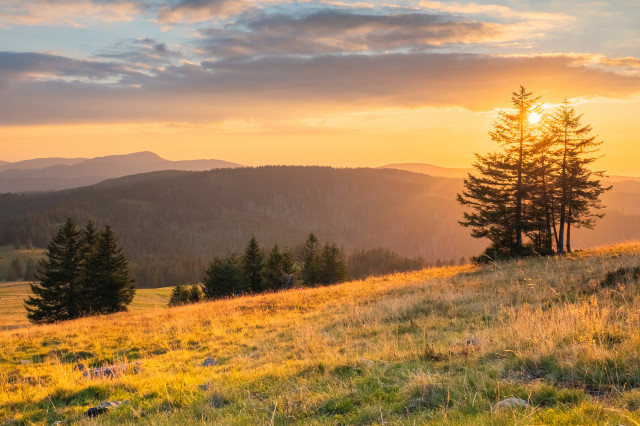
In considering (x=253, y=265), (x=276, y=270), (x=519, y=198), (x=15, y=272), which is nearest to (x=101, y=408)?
(x=519, y=198)

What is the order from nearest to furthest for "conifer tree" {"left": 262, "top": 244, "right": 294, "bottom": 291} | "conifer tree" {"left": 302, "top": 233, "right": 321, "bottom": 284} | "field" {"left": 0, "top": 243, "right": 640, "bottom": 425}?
1. "field" {"left": 0, "top": 243, "right": 640, "bottom": 425}
2. "conifer tree" {"left": 262, "top": 244, "right": 294, "bottom": 291}
3. "conifer tree" {"left": 302, "top": 233, "right": 321, "bottom": 284}

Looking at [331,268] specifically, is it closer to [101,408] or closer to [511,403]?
[101,408]

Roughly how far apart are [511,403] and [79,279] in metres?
45.4

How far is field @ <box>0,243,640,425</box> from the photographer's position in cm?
459

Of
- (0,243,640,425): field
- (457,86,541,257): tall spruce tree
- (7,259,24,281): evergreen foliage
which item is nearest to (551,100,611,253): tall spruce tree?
(457,86,541,257): tall spruce tree

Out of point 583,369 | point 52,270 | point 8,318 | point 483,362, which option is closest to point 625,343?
point 583,369

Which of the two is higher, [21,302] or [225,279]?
[225,279]

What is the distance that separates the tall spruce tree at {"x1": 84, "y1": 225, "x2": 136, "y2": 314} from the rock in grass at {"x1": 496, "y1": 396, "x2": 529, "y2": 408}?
143ft

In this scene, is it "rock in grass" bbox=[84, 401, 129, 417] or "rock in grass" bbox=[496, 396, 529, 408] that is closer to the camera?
"rock in grass" bbox=[496, 396, 529, 408]

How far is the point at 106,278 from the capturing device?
4181cm

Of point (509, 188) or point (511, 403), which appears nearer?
point (511, 403)

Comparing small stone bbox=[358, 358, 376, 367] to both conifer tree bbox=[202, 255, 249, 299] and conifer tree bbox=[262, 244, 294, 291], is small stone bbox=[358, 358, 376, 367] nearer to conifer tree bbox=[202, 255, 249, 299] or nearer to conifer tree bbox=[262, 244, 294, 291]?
conifer tree bbox=[262, 244, 294, 291]

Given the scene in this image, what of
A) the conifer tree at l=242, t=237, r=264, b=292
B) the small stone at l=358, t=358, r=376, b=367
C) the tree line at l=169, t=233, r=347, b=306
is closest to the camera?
the small stone at l=358, t=358, r=376, b=367

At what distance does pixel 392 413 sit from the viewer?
464 cm
